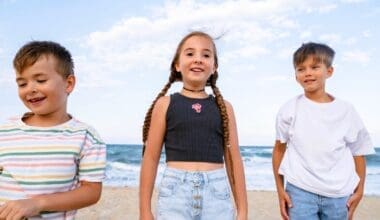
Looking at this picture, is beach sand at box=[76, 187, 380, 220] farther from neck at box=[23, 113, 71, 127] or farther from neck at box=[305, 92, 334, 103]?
neck at box=[23, 113, 71, 127]

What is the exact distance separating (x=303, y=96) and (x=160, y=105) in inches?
48.2

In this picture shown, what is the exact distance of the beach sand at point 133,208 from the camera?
7.67m

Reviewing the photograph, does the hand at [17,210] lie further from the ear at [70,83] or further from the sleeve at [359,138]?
the sleeve at [359,138]

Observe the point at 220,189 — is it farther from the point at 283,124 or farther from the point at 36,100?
the point at 36,100

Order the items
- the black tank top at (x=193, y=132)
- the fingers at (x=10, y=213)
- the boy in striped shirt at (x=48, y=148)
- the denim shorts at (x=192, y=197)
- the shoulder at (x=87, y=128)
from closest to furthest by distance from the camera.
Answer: the fingers at (x=10, y=213), the boy in striped shirt at (x=48, y=148), the shoulder at (x=87, y=128), the denim shorts at (x=192, y=197), the black tank top at (x=193, y=132)

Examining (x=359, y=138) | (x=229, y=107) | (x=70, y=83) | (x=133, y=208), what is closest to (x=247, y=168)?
(x=133, y=208)

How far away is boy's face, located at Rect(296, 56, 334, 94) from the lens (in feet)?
11.4

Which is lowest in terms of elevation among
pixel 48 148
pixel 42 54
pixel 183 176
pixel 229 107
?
pixel 183 176

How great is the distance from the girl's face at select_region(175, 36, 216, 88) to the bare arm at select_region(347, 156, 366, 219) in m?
1.43

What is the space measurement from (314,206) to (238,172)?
2.26 feet

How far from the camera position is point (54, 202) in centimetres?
209

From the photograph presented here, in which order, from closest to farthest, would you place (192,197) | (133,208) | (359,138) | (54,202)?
(54,202)
(192,197)
(359,138)
(133,208)

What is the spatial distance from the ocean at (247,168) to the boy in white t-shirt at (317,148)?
12.3m

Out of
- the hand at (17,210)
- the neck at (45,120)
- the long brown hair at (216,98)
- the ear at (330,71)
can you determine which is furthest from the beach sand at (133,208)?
the hand at (17,210)
